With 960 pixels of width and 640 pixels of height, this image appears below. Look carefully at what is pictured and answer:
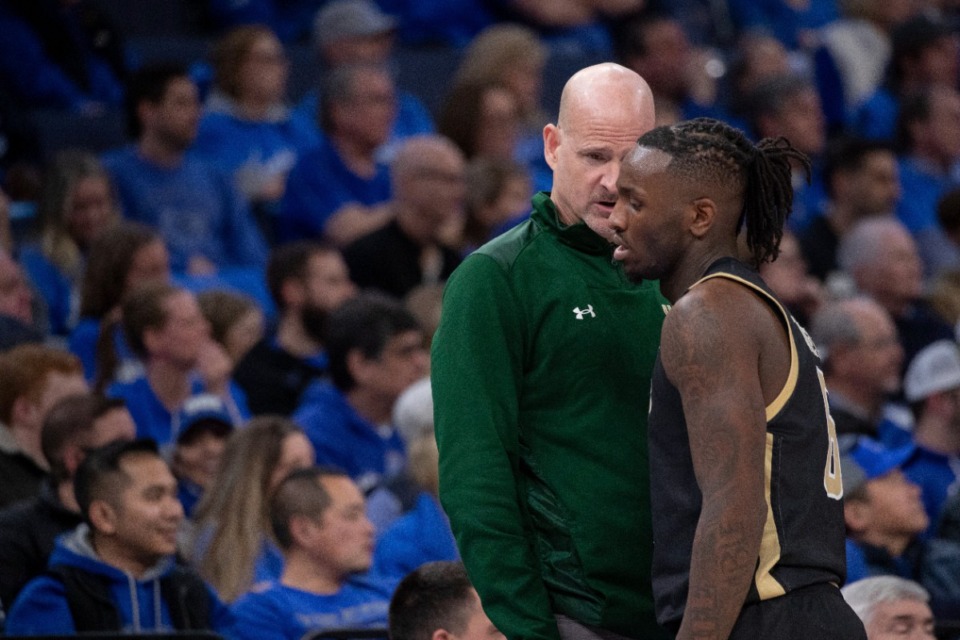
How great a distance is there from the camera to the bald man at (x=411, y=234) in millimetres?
8023

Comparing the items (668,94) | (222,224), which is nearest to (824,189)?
(668,94)

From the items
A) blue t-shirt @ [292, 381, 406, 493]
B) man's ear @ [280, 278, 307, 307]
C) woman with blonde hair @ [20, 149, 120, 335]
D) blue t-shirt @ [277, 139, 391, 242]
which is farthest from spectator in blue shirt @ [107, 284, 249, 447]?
blue t-shirt @ [277, 139, 391, 242]

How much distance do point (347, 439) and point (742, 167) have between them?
415cm

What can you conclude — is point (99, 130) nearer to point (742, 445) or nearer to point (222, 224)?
point (222, 224)

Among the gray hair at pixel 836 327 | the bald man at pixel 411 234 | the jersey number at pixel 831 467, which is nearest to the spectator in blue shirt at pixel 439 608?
the jersey number at pixel 831 467

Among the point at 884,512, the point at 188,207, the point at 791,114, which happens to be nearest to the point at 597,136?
the point at 884,512

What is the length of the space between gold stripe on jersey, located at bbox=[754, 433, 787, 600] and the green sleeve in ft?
1.52

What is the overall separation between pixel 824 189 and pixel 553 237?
758 centimetres

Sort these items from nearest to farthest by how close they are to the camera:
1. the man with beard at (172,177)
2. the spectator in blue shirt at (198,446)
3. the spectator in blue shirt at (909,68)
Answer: the spectator in blue shirt at (198,446) → the man with beard at (172,177) → the spectator in blue shirt at (909,68)

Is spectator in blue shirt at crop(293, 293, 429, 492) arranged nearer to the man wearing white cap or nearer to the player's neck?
the player's neck

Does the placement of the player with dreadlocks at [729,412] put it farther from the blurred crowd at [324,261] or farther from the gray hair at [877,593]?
the blurred crowd at [324,261]

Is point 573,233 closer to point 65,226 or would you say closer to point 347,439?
point 347,439

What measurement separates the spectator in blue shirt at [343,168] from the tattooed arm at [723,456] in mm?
5762

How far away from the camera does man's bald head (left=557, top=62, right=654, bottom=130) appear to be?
3271 millimetres
